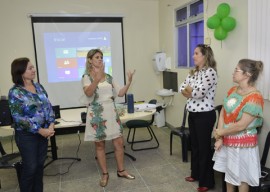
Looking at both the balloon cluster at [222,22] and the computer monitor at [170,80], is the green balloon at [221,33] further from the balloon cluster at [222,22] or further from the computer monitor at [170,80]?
the computer monitor at [170,80]

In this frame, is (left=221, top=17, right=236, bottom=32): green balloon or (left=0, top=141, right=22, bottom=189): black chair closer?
(left=0, top=141, right=22, bottom=189): black chair

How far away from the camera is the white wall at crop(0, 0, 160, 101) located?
14.5 feet

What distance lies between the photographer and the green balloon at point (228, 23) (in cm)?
266

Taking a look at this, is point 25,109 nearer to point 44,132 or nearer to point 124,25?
point 44,132

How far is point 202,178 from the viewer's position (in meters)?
2.46

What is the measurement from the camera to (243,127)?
6.02ft

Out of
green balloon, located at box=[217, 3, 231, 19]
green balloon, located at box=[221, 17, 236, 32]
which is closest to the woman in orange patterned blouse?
green balloon, located at box=[221, 17, 236, 32]

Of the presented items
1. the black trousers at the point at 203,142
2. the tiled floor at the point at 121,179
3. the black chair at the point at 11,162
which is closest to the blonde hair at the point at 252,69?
the black trousers at the point at 203,142

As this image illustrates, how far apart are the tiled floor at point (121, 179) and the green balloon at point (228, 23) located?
1.76m

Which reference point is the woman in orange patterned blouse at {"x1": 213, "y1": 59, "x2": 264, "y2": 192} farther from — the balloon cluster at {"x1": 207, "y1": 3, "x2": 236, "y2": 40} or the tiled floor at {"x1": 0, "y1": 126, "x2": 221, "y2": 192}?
the balloon cluster at {"x1": 207, "y1": 3, "x2": 236, "y2": 40}

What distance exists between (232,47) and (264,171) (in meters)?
1.49

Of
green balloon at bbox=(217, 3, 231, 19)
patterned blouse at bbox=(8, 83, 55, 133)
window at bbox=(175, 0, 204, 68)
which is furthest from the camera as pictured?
window at bbox=(175, 0, 204, 68)

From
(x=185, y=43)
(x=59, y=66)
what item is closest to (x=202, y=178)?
(x=185, y=43)

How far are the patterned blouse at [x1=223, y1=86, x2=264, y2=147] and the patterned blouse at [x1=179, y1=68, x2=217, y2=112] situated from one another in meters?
0.30
